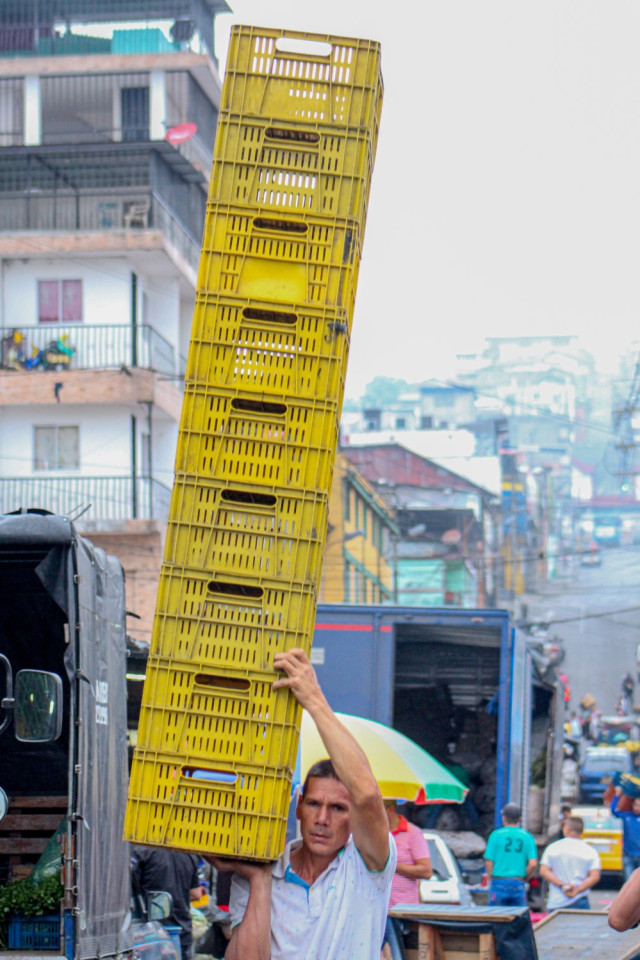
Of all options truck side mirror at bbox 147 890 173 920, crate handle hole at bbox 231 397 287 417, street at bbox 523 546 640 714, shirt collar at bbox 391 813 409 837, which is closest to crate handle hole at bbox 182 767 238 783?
crate handle hole at bbox 231 397 287 417

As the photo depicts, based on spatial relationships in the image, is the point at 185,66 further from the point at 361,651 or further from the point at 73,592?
the point at 73,592

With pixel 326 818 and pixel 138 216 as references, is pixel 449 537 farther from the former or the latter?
pixel 326 818

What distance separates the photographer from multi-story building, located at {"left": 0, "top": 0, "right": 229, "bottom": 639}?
3734 centimetres

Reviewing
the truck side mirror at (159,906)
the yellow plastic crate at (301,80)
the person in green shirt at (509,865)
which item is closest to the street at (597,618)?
the person in green shirt at (509,865)

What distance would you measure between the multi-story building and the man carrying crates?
31.9m

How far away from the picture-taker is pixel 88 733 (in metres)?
7.11

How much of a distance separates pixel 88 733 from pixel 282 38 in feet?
11.6

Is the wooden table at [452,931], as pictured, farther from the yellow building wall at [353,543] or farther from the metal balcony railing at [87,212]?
the yellow building wall at [353,543]

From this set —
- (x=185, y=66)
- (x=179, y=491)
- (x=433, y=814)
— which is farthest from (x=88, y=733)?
(x=185, y=66)

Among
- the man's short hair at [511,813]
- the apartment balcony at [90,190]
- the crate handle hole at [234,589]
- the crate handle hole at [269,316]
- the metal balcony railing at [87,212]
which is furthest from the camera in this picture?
the apartment balcony at [90,190]

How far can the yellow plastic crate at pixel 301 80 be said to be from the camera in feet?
17.0

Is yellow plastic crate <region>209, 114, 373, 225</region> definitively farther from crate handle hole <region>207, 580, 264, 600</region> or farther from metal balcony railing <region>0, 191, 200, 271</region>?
metal balcony railing <region>0, 191, 200, 271</region>

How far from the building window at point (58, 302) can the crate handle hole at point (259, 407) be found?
34.3 meters

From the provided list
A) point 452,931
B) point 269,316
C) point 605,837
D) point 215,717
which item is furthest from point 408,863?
point 605,837
